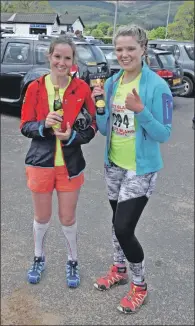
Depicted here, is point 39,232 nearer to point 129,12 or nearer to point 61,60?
point 61,60

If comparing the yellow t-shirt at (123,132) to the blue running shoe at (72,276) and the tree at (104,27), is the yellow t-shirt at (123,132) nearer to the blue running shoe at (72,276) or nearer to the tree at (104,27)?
the tree at (104,27)

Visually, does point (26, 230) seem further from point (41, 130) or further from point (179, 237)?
point (41, 130)

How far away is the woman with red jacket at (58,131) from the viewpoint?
1.46 meters

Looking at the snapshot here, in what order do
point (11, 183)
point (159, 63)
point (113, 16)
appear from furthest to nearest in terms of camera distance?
point (159, 63) < point (11, 183) < point (113, 16)

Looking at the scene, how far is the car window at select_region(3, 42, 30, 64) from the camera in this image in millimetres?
8328

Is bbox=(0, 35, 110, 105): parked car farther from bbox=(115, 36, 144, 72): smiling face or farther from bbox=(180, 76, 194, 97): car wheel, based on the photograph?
bbox=(115, 36, 144, 72): smiling face

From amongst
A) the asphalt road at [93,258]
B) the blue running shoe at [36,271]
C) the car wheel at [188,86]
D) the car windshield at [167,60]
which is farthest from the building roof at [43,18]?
the car wheel at [188,86]

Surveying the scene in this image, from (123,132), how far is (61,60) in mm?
419

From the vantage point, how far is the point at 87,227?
369 cm

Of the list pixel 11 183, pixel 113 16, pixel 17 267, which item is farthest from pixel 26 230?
pixel 113 16

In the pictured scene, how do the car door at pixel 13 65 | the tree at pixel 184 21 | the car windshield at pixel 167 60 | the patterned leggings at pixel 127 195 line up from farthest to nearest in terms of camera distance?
1. the car windshield at pixel 167 60
2. the car door at pixel 13 65
3. the patterned leggings at pixel 127 195
4. the tree at pixel 184 21

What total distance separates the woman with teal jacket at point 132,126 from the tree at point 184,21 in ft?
0.92

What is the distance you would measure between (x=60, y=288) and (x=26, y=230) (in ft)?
2.71

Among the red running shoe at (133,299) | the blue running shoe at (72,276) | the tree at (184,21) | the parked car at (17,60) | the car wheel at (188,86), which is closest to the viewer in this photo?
the tree at (184,21)
